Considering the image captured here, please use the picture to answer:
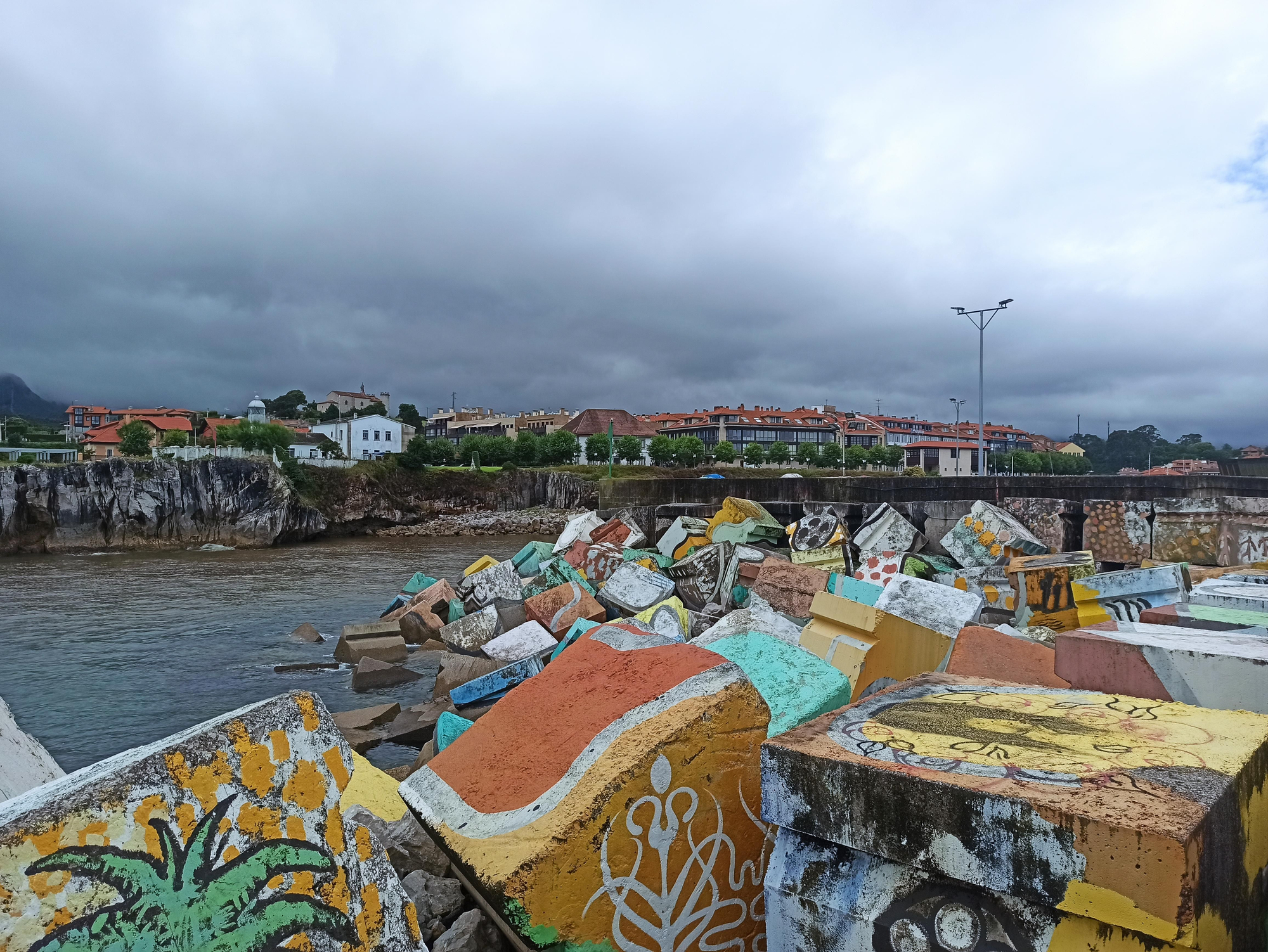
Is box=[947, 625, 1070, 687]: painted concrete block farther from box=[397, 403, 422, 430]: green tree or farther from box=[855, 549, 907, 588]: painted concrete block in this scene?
box=[397, 403, 422, 430]: green tree

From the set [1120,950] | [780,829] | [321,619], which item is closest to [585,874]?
[780,829]

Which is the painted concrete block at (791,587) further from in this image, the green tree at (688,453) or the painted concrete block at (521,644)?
the green tree at (688,453)

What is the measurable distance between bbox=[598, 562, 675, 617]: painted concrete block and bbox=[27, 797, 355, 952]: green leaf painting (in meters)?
8.52

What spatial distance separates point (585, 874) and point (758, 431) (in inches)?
3494

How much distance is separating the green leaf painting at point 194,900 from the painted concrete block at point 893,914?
1.12 meters

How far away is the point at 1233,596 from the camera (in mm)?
3969

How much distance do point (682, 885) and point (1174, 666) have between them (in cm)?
193

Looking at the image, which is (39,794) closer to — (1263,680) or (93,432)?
(1263,680)

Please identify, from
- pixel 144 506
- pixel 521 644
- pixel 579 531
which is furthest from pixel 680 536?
pixel 144 506

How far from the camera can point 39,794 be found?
1.49 metres

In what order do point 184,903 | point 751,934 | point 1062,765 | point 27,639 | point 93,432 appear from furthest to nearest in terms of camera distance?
point 93,432 → point 27,639 → point 751,934 → point 1062,765 → point 184,903

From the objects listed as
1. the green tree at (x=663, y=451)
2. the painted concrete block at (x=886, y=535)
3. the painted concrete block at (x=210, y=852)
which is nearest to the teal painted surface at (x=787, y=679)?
the painted concrete block at (x=210, y=852)

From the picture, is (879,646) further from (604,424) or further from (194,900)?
(604,424)

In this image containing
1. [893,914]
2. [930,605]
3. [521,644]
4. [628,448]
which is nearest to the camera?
[893,914]
